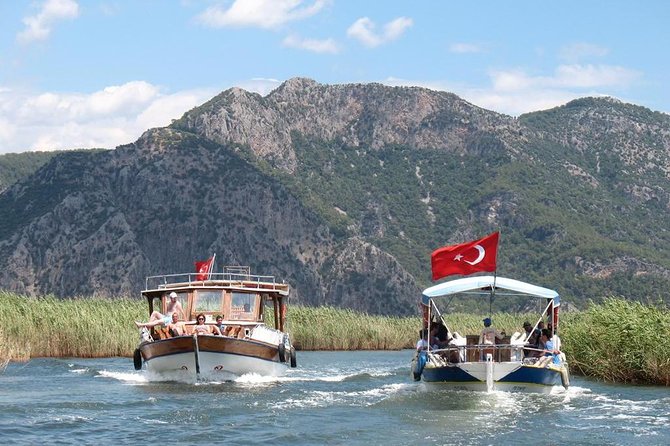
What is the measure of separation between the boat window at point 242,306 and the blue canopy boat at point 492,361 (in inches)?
263

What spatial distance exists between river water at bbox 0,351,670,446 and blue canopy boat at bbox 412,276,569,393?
413mm

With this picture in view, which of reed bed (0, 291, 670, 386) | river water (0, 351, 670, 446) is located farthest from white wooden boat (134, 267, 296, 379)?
reed bed (0, 291, 670, 386)

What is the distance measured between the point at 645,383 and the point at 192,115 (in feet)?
523

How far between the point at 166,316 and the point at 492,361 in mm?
10843

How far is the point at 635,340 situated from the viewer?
35031 mm

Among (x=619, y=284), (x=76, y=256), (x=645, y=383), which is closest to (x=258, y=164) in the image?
(x=76, y=256)

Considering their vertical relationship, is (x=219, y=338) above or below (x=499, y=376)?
above

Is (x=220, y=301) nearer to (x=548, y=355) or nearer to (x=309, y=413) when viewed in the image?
(x=309, y=413)

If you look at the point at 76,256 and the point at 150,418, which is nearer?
the point at 150,418

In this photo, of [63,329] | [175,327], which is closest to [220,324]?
[175,327]

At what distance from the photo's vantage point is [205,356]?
34.9 m

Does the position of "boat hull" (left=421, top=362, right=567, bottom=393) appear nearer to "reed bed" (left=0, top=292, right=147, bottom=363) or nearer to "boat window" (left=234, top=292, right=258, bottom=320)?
"boat window" (left=234, top=292, right=258, bottom=320)

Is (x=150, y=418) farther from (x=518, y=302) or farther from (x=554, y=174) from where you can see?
(x=554, y=174)

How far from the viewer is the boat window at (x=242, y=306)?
1524 inches
